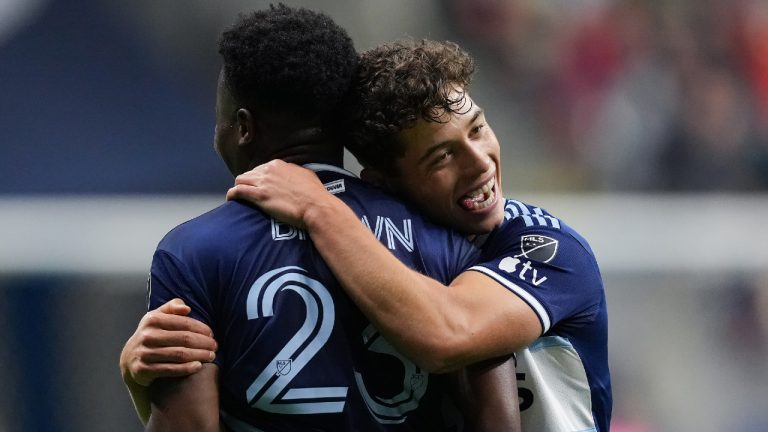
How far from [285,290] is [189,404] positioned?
0.30m

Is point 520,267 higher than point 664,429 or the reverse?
higher

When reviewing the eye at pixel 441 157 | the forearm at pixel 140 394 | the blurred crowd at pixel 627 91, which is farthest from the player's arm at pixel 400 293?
the blurred crowd at pixel 627 91

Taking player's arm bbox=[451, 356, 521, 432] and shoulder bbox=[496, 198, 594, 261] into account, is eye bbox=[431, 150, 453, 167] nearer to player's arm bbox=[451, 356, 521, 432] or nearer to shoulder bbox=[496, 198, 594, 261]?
shoulder bbox=[496, 198, 594, 261]

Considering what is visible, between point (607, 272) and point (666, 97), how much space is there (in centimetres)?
106

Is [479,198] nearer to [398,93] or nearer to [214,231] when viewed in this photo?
[398,93]

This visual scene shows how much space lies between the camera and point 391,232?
2.43 metres

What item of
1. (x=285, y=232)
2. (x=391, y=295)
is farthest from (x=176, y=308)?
(x=391, y=295)

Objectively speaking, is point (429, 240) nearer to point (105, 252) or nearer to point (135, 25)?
point (105, 252)

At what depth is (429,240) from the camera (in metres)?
2.47

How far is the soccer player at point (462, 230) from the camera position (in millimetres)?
2285

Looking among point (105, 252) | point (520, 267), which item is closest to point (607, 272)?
point (105, 252)

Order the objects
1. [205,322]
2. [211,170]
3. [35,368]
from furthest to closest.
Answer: [211,170] → [35,368] → [205,322]

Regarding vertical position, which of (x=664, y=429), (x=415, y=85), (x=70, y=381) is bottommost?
(x=664, y=429)

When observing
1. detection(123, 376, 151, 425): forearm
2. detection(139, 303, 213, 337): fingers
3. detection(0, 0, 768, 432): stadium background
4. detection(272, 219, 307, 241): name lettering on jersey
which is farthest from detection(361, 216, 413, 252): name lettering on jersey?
detection(0, 0, 768, 432): stadium background
